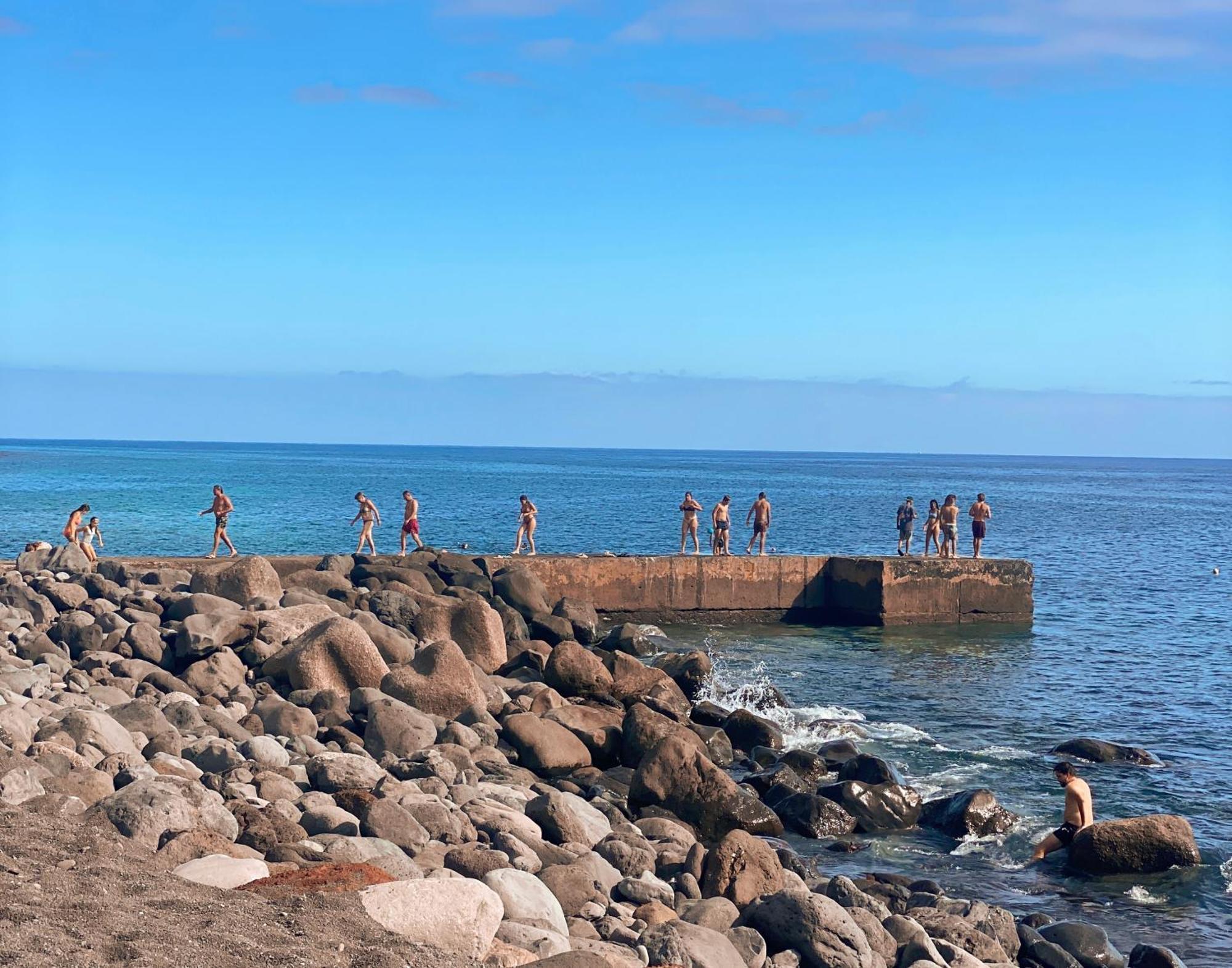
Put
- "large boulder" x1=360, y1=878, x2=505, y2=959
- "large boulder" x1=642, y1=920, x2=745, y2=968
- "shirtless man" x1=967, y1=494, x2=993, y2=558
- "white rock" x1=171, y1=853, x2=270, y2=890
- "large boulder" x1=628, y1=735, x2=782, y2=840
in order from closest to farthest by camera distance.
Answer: "large boulder" x1=360, y1=878, x2=505, y2=959 < "white rock" x1=171, y1=853, x2=270, y2=890 < "large boulder" x1=642, y1=920, x2=745, y2=968 < "large boulder" x1=628, y1=735, x2=782, y2=840 < "shirtless man" x1=967, y1=494, x2=993, y2=558

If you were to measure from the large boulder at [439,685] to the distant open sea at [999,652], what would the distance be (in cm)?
395

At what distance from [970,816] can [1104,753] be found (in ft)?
13.4

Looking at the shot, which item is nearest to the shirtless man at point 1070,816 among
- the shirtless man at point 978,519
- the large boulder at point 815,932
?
the large boulder at point 815,932

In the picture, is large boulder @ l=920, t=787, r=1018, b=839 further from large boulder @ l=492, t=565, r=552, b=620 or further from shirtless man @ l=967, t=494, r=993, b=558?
shirtless man @ l=967, t=494, r=993, b=558

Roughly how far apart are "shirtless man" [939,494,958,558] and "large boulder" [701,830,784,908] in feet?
58.2

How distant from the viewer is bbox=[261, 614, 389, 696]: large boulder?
1404cm

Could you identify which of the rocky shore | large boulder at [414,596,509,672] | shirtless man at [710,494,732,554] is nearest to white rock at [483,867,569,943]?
the rocky shore

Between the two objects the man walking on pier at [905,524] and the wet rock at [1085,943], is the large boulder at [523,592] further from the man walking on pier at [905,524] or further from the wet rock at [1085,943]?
the wet rock at [1085,943]

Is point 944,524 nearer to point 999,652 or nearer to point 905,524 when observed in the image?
point 905,524

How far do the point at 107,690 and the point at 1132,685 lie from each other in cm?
1610

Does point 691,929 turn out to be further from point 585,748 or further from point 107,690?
point 107,690

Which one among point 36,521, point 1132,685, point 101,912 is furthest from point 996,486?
point 101,912

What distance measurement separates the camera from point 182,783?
28.2 feet

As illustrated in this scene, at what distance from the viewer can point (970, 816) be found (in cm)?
1287
